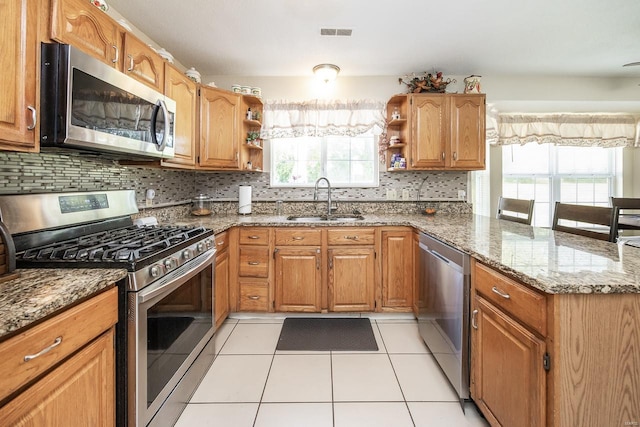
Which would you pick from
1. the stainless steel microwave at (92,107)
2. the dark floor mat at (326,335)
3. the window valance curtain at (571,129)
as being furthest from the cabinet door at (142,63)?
the window valance curtain at (571,129)

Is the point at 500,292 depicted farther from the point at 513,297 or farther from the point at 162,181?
the point at 162,181

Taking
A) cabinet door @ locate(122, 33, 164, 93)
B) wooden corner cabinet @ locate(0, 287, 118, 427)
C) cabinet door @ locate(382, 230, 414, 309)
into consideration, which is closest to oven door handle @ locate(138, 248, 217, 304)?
wooden corner cabinet @ locate(0, 287, 118, 427)

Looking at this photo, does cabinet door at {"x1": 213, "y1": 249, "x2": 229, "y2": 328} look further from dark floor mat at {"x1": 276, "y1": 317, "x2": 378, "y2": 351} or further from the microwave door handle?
the microwave door handle

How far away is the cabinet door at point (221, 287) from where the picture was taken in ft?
7.36

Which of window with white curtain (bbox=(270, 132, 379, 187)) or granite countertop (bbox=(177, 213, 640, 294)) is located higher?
window with white curtain (bbox=(270, 132, 379, 187))

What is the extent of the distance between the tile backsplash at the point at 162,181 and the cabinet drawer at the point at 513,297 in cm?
192

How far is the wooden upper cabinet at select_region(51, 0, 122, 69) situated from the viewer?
4.00ft

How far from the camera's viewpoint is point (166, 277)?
4.38 ft

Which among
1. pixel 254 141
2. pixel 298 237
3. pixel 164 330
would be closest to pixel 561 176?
pixel 298 237

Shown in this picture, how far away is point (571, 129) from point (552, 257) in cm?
343

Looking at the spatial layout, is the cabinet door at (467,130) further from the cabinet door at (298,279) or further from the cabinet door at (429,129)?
the cabinet door at (298,279)

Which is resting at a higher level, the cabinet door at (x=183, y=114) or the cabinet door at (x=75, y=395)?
the cabinet door at (x=183, y=114)

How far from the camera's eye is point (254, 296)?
2611 mm

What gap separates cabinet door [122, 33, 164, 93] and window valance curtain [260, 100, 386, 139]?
1.28 metres
